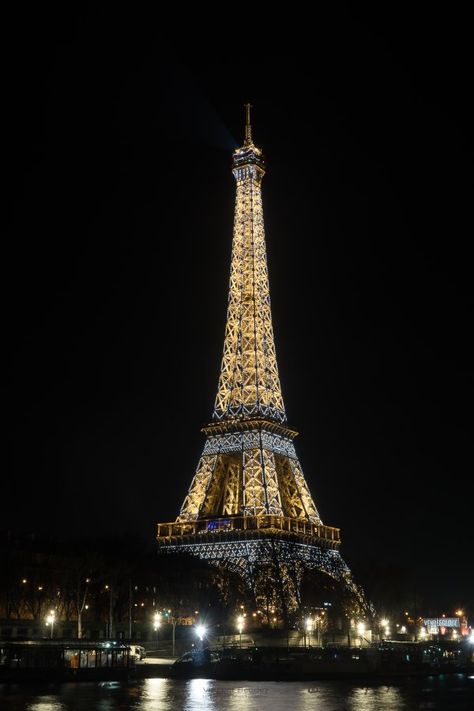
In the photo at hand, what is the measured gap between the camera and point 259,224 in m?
120

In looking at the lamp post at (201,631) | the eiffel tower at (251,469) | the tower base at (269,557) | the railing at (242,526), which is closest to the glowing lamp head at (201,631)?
the lamp post at (201,631)

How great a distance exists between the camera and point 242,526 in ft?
327

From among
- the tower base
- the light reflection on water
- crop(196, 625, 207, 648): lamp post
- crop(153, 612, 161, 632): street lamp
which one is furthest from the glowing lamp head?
the light reflection on water

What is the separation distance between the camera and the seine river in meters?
40.7

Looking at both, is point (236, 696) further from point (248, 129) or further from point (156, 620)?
point (248, 129)

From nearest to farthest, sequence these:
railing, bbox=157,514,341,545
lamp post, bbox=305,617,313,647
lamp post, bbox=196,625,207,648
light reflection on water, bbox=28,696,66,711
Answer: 1. light reflection on water, bbox=28,696,66,711
2. lamp post, bbox=196,625,207,648
3. lamp post, bbox=305,617,313,647
4. railing, bbox=157,514,341,545

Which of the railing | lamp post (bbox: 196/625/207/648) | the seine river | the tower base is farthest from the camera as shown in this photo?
the railing

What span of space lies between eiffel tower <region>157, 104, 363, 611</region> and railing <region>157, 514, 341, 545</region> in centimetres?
12

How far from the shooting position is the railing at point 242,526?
98375 mm

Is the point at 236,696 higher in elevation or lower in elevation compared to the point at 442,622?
higher

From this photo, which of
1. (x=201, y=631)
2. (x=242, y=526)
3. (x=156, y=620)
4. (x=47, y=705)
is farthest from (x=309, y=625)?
(x=47, y=705)

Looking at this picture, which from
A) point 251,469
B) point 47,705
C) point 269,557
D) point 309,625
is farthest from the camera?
point 251,469

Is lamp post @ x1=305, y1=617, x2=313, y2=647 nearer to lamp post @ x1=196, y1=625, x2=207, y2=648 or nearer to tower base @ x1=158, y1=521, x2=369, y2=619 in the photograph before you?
tower base @ x1=158, y1=521, x2=369, y2=619

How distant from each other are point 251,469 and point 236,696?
5726 cm
